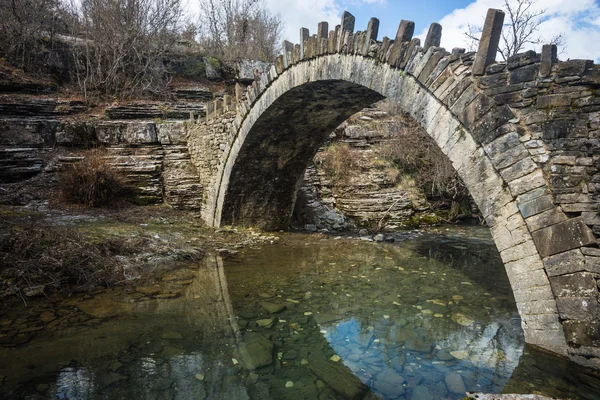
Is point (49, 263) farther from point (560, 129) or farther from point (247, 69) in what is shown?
point (247, 69)

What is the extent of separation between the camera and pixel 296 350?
12.1 feet

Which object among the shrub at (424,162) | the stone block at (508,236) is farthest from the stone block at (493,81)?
the shrub at (424,162)

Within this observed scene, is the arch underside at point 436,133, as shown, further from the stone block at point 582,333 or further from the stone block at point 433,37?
the stone block at point 433,37

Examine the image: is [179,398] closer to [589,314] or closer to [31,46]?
[589,314]

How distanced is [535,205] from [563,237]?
35 cm

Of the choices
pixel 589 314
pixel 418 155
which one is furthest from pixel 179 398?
pixel 418 155

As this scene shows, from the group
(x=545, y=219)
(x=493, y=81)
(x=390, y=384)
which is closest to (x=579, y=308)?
(x=545, y=219)

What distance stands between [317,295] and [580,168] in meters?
3.50

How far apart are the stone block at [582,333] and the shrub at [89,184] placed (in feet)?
31.8

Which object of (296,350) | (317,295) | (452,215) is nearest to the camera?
(296,350)

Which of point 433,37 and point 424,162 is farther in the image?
point 424,162

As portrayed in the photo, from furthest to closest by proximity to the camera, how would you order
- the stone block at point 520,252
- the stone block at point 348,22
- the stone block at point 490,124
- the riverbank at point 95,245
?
the stone block at point 348,22 < the riverbank at point 95,245 < the stone block at point 490,124 < the stone block at point 520,252

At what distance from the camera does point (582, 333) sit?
3156 mm

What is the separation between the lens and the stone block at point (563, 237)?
3.12 meters
